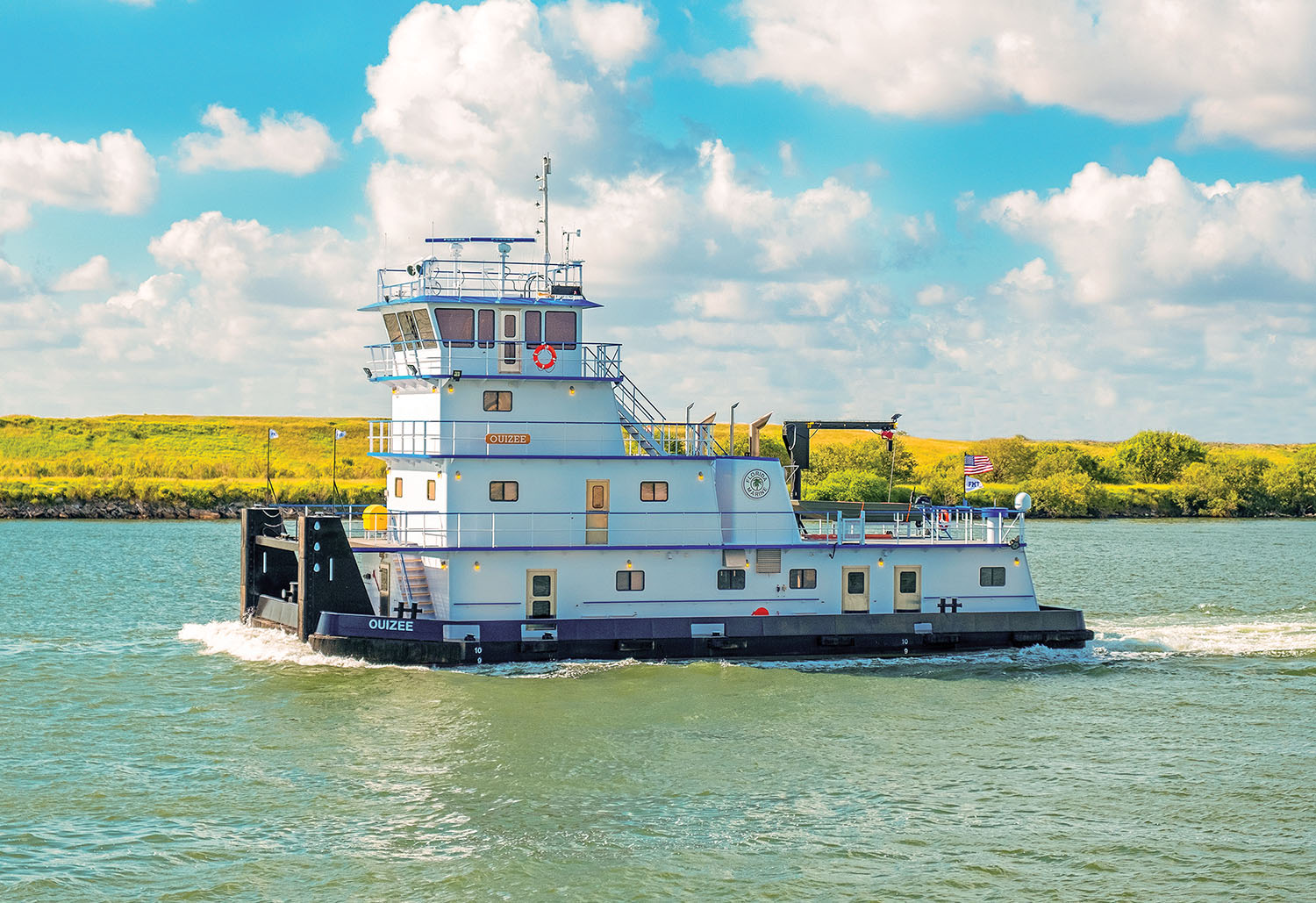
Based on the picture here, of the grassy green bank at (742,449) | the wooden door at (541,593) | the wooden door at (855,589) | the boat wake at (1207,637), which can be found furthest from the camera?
the grassy green bank at (742,449)

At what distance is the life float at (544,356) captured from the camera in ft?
85.2

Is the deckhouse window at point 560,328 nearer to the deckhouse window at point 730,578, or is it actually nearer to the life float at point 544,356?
the life float at point 544,356

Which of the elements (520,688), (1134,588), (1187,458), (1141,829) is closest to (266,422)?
(1187,458)

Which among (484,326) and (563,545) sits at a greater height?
(484,326)

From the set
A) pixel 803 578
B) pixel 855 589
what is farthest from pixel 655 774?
pixel 855 589

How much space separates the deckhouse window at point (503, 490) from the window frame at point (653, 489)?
264 centimetres

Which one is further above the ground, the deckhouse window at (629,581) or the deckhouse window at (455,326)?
the deckhouse window at (455,326)

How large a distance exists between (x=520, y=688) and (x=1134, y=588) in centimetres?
2552

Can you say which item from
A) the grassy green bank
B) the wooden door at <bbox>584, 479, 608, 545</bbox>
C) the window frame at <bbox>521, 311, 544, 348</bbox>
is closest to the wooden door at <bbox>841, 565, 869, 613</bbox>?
the wooden door at <bbox>584, 479, 608, 545</bbox>

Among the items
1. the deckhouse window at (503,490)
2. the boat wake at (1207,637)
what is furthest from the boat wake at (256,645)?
the boat wake at (1207,637)

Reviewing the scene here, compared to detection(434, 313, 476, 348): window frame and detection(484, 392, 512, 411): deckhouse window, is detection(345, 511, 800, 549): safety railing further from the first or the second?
detection(434, 313, 476, 348): window frame

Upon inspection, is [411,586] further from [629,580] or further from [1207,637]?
[1207,637]

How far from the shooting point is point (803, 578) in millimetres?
26656

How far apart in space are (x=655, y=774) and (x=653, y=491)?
336 inches
